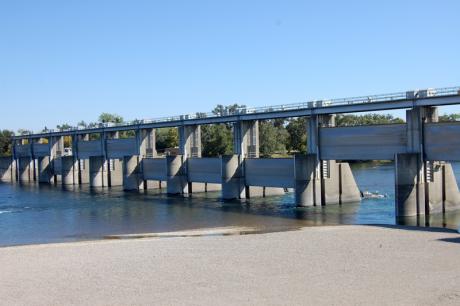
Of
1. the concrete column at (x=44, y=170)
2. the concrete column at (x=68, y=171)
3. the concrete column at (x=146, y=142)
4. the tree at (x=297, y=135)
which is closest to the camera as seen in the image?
the concrete column at (x=146, y=142)

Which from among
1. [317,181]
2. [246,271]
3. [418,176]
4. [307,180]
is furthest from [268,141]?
[246,271]

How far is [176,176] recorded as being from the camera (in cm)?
7225

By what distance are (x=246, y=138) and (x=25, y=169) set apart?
7190cm

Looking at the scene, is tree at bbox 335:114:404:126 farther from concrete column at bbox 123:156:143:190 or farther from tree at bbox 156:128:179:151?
concrete column at bbox 123:156:143:190

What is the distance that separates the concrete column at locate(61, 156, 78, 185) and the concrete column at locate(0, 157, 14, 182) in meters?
29.8

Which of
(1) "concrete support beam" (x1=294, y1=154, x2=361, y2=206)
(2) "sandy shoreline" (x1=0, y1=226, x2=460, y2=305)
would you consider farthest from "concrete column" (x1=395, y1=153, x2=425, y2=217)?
(1) "concrete support beam" (x1=294, y1=154, x2=361, y2=206)

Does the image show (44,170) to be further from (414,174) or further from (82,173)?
(414,174)

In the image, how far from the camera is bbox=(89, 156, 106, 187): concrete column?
90062 mm

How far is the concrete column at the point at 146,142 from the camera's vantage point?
3297 inches

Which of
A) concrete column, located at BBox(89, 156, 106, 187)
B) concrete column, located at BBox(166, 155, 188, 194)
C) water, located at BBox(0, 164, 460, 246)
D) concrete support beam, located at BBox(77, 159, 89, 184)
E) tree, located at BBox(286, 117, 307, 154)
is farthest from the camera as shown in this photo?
tree, located at BBox(286, 117, 307, 154)

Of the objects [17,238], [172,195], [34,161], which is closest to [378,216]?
[17,238]

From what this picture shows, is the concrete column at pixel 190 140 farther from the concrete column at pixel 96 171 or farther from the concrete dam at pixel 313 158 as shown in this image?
the concrete column at pixel 96 171

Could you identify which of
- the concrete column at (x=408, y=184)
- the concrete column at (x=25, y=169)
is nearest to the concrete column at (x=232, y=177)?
the concrete column at (x=408, y=184)

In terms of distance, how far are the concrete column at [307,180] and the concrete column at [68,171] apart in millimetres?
56554
